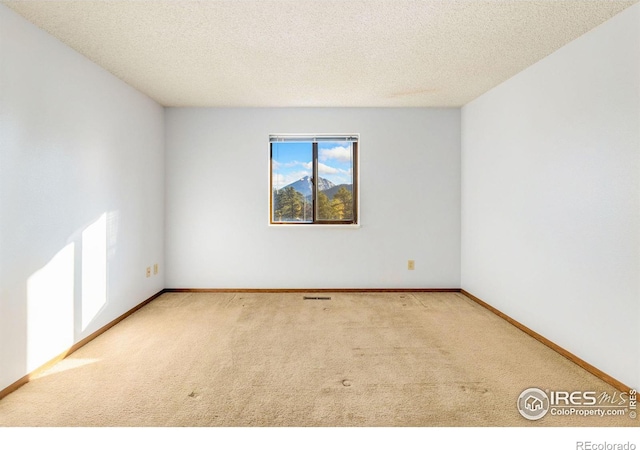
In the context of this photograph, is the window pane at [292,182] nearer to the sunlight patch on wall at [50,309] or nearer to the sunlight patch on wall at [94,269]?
the sunlight patch on wall at [94,269]

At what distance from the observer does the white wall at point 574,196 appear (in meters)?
2.22

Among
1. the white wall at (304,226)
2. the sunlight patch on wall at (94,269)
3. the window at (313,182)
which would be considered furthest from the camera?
the window at (313,182)

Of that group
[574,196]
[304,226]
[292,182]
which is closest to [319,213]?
[304,226]

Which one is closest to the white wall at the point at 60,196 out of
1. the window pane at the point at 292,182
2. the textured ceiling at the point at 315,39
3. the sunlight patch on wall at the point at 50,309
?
the sunlight patch on wall at the point at 50,309

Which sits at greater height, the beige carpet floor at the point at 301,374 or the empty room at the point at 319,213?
the empty room at the point at 319,213

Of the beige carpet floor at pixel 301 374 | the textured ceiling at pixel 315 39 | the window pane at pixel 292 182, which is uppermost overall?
the textured ceiling at pixel 315 39

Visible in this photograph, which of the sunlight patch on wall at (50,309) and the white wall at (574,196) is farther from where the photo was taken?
the sunlight patch on wall at (50,309)

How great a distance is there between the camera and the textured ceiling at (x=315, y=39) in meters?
2.24

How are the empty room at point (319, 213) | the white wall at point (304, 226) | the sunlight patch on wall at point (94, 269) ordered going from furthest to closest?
the white wall at point (304, 226)
the sunlight patch on wall at point (94, 269)
the empty room at point (319, 213)

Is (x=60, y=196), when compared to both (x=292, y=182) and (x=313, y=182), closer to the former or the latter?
(x=292, y=182)

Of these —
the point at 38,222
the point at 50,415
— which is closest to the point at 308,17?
the point at 38,222

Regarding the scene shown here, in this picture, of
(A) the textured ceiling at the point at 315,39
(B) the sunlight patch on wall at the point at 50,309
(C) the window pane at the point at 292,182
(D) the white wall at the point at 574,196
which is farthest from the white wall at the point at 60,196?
(D) the white wall at the point at 574,196

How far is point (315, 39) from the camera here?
2.65 meters

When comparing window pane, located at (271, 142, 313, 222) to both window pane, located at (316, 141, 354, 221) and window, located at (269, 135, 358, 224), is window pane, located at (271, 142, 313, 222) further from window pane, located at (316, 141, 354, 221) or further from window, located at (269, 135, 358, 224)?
window pane, located at (316, 141, 354, 221)
